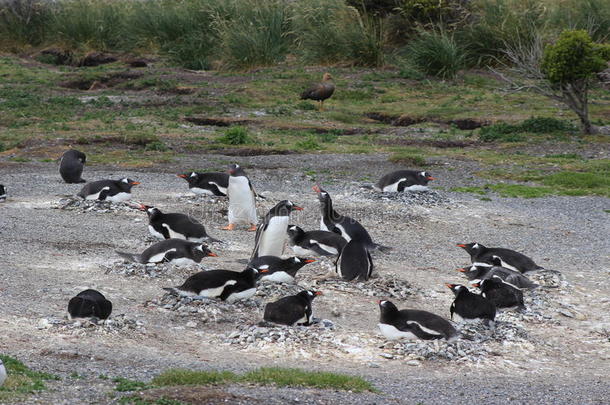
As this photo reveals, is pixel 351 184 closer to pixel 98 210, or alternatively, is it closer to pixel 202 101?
pixel 98 210

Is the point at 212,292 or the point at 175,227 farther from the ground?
the point at 212,292

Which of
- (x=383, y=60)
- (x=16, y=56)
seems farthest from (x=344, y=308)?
(x=16, y=56)

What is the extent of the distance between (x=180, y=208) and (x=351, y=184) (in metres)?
3.49

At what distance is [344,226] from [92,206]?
3.90 metres

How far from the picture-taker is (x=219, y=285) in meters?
8.70

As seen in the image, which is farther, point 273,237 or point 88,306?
point 273,237

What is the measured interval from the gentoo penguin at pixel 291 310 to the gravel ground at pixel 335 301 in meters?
0.16

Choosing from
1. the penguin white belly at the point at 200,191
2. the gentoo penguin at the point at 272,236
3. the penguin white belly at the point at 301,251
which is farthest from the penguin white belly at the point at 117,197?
the penguin white belly at the point at 301,251

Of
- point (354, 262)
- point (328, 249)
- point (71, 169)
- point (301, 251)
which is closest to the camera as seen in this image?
point (354, 262)

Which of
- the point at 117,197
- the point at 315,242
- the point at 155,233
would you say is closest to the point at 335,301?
the point at 315,242

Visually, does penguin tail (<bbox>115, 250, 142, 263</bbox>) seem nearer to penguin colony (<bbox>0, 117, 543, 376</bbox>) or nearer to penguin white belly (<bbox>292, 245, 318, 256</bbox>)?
penguin colony (<bbox>0, 117, 543, 376</bbox>)

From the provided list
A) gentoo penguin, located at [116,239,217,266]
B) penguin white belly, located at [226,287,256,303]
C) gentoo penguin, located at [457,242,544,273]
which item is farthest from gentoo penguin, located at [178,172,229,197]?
penguin white belly, located at [226,287,256,303]

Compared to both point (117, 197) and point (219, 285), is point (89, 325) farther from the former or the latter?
point (117, 197)

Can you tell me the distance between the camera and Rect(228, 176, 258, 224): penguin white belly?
12414mm
